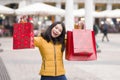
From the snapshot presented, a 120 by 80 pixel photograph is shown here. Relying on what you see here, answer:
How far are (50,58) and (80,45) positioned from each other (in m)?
A: 0.65

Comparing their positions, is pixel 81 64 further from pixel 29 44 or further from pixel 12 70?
pixel 29 44

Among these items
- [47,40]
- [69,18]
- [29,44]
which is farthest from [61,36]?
[69,18]

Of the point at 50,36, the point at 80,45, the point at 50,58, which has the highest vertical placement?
the point at 50,36

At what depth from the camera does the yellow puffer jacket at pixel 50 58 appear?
6.57 m

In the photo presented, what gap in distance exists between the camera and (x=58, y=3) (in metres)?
56.8

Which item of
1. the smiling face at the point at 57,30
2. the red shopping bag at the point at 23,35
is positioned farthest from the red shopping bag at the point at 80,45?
the red shopping bag at the point at 23,35

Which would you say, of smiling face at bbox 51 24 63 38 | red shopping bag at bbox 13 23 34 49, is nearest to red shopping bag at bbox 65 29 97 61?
smiling face at bbox 51 24 63 38

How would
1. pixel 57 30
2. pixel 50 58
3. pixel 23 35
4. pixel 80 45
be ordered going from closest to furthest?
pixel 57 30
pixel 50 58
pixel 80 45
pixel 23 35

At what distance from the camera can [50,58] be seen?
21.6ft

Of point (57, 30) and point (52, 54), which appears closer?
point (57, 30)

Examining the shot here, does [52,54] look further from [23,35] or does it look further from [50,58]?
[23,35]

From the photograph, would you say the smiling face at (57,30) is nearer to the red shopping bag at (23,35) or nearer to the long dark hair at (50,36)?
the long dark hair at (50,36)

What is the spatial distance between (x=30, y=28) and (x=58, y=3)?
49.7 metres

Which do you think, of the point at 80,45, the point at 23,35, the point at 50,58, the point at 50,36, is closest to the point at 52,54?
the point at 50,58
